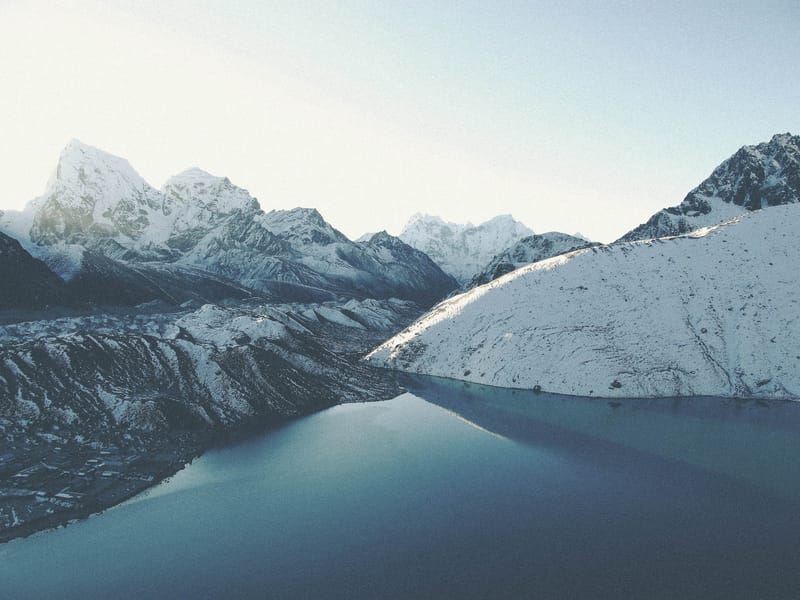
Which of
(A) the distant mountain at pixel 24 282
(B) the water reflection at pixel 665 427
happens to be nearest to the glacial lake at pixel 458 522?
(B) the water reflection at pixel 665 427

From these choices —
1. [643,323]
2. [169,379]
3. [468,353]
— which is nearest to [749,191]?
[643,323]

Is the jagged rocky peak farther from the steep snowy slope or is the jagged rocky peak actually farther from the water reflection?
the water reflection

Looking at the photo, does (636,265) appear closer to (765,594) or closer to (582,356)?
(582,356)

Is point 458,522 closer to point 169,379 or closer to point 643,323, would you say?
point 169,379

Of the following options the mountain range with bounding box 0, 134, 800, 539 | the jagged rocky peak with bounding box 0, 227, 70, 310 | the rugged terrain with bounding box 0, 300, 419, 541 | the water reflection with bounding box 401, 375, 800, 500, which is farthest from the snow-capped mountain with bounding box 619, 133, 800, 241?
the jagged rocky peak with bounding box 0, 227, 70, 310

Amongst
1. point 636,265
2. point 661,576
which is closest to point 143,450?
point 661,576

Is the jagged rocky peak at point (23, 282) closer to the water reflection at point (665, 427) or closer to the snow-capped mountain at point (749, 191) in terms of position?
the water reflection at point (665, 427)
